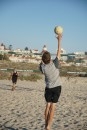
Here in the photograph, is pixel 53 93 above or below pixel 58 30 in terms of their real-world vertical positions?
below

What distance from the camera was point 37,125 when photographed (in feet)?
24.8

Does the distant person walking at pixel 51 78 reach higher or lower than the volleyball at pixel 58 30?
lower

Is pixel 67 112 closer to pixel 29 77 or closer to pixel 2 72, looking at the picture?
pixel 29 77

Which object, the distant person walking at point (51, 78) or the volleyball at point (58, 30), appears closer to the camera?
the distant person walking at point (51, 78)

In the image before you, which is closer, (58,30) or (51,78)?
(51,78)

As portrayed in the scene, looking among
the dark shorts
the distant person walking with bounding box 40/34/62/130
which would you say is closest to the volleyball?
the distant person walking with bounding box 40/34/62/130

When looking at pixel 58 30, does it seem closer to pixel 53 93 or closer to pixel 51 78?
pixel 51 78

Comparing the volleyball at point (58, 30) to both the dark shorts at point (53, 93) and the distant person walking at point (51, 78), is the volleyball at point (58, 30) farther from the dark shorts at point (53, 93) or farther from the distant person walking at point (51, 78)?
the dark shorts at point (53, 93)

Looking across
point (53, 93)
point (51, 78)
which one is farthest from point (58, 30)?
point (53, 93)

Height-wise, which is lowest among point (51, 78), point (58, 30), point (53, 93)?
point (53, 93)

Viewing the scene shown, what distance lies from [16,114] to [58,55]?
334 cm

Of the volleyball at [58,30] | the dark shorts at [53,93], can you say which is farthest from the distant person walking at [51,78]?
the volleyball at [58,30]

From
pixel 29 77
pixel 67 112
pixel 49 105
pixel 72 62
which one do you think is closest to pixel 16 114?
pixel 67 112

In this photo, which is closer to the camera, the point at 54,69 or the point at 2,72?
the point at 54,69
